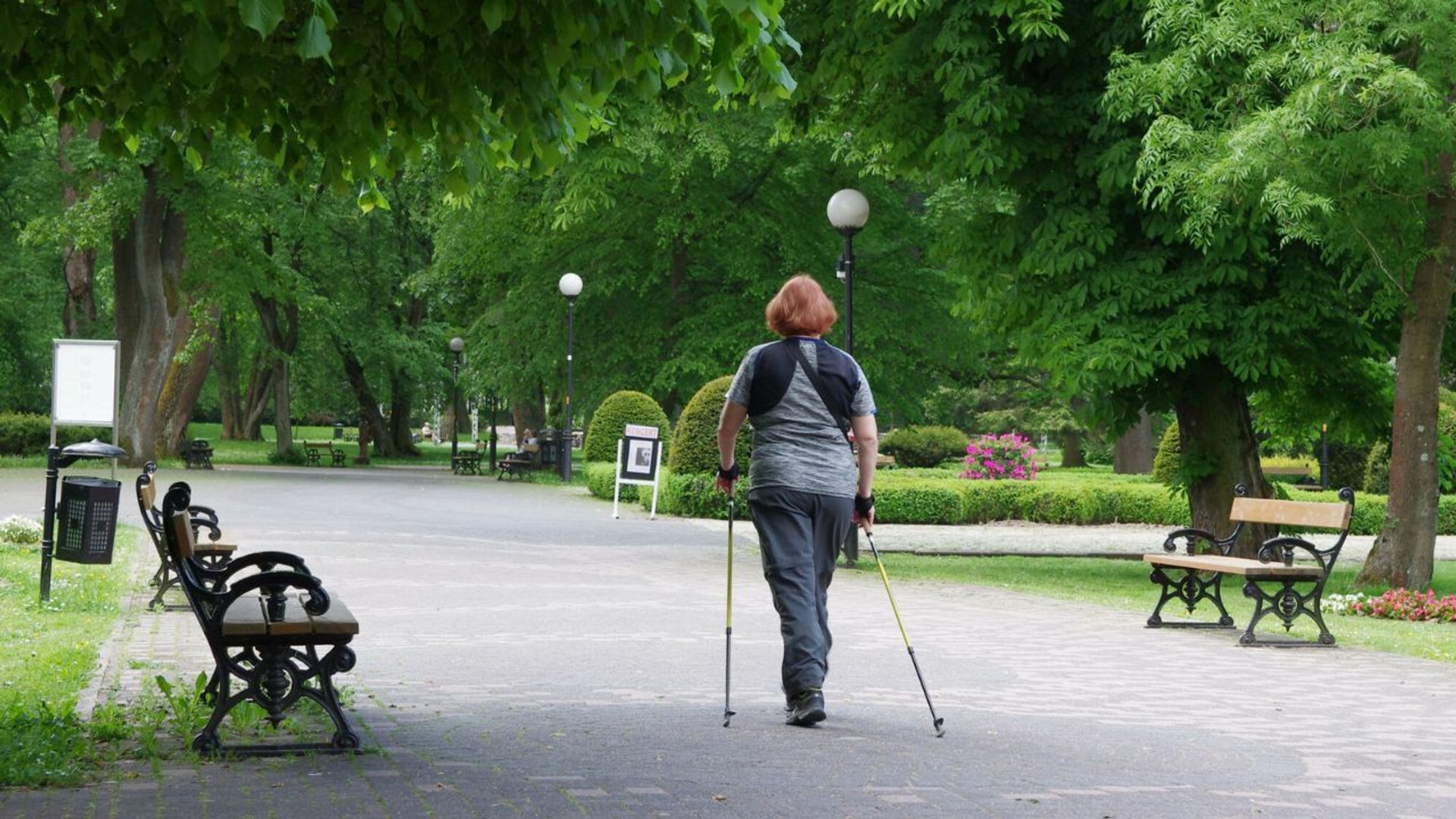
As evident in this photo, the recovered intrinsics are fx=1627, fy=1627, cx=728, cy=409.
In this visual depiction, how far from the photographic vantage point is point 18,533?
1591 centimetres

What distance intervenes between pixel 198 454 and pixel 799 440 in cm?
3302

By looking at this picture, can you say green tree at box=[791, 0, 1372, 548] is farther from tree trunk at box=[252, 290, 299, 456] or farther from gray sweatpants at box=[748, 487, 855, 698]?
tree trunk at box=[252, 290, 299, 456]

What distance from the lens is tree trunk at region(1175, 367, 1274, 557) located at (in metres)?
17.2

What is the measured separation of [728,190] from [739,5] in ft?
94.4

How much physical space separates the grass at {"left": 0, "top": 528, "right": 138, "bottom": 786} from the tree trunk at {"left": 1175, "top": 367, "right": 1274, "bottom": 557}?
1073 centimetres

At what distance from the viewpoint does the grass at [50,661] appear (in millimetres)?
5828

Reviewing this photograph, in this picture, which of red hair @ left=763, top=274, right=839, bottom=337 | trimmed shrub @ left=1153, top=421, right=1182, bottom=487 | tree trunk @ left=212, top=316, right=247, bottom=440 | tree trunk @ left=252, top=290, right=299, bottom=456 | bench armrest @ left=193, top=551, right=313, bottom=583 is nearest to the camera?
bench armrest @ left=193, top=551, right=313, bottom=583

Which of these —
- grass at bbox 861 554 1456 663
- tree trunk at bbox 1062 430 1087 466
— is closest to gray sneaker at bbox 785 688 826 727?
grass at bbox 861 554 1456 663

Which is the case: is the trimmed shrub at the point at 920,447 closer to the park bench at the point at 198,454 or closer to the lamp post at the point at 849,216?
the park bench at the point at 198,454

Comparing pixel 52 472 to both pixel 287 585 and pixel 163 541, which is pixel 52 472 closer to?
pixel 163 541

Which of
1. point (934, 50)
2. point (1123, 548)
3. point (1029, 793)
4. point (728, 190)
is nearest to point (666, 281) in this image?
point (728, 190)

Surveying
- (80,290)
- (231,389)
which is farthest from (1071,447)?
(231,389)

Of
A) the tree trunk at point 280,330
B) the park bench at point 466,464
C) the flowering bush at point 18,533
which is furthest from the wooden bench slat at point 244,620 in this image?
the tree trunk at point 280,330

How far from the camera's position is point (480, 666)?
889cm
